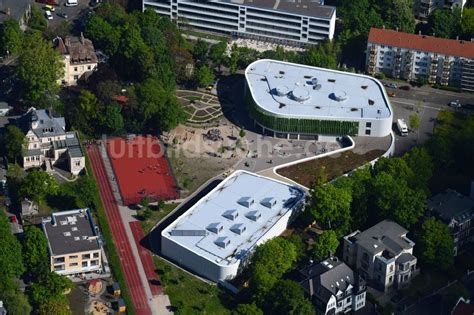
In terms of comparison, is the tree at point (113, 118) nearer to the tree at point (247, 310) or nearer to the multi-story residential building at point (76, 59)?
the multi-story residential building at point (76, 59)

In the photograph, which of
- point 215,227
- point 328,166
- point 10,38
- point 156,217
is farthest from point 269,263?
point 10,38

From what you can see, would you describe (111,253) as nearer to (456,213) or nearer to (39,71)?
(39,71)

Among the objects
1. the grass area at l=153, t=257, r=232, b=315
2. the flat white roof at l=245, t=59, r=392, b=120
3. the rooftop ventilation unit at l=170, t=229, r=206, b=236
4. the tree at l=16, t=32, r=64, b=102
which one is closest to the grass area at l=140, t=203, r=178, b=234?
the rooftop ventilation unit at l=170, t=229, r=206, b=236

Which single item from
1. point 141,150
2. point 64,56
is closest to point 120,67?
point 64,56

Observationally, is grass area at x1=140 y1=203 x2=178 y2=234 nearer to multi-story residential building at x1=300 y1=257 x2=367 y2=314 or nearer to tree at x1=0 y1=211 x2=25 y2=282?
tree at x1=0 y1=211 x2=25 y2=282

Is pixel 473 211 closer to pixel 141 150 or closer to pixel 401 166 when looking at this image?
pixel 401 166

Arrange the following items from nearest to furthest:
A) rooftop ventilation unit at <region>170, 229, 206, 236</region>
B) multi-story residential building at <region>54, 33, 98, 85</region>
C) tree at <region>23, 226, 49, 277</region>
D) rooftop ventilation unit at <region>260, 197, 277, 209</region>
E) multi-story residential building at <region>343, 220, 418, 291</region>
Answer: tree at <region>23, 226, 49, 277</region>
multi-story residential building at <region>343, 220, 418, 291</region>
rooftop ventilation unit at <region>170, 229, 206, 236</region>
rooftop ventilation unit at <region>260, 197, 277, 209</region>
multi-story residential building at <region>54, 33, 98, 85</region>
